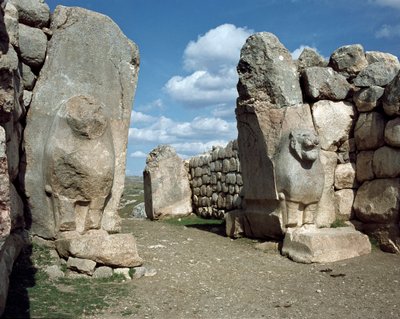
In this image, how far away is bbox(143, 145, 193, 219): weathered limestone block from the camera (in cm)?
1063

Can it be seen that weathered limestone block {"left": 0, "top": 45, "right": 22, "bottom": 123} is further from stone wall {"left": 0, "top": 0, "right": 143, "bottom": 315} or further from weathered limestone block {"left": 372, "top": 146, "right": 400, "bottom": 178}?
weathered limestone block {"left": 372, "top": 146, "right": 400, "bottom": 178}

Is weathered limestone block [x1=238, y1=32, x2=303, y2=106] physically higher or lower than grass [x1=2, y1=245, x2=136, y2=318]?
higher

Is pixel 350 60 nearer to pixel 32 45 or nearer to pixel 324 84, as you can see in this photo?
pixel 324 84

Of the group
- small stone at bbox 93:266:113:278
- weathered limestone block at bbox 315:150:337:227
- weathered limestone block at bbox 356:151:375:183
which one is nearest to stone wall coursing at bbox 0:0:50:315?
small stone at bbox 93:266:113:278

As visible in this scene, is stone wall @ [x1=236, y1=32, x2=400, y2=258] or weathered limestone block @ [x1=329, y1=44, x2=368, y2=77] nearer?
stone wall @ [x1=236, y1=32, x2=400, y2=258]

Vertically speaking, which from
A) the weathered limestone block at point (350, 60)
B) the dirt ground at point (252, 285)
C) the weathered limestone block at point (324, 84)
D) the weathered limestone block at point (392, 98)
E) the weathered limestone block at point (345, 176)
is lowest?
the dirt ground at point (252, 285)

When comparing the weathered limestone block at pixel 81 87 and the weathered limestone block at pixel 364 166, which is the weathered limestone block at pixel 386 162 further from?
the weathered limestone block at pixel 81 87

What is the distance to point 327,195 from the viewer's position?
6.76 metres

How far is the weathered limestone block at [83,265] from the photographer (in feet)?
14.5

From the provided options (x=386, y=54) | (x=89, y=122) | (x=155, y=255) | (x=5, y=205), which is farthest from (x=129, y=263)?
(x=386, y=54)

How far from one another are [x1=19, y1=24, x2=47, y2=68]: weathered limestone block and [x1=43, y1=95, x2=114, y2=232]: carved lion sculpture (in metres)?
0.58

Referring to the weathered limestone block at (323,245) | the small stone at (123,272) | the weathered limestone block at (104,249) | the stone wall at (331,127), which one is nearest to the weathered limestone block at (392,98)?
the stone wall at (331,127)

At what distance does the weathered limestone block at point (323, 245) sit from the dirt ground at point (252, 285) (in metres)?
0.12

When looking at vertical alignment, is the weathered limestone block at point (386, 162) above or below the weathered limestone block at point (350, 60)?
below
